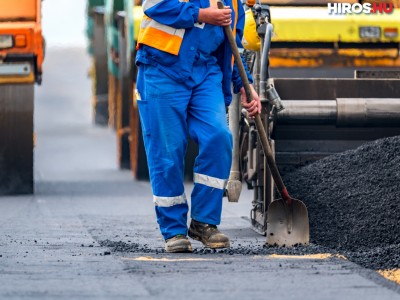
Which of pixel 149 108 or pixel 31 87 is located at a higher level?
pixel 149 108

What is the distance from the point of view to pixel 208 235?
7043mm

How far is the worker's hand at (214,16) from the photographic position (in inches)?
271

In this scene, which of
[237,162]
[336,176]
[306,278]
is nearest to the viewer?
[306,278]

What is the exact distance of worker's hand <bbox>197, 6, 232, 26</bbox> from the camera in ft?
22.6

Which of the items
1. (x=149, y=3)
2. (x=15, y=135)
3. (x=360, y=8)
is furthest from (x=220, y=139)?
(x=360, y=8)

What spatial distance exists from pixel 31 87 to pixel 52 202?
130cm

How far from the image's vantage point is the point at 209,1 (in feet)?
23.2

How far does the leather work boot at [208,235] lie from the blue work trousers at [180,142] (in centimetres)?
4

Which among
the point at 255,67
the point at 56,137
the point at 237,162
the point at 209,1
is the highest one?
the point at 209,1

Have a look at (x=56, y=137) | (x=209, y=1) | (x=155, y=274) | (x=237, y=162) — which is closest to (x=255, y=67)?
(x=237, y=162)

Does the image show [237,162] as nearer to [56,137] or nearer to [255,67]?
[255,67]

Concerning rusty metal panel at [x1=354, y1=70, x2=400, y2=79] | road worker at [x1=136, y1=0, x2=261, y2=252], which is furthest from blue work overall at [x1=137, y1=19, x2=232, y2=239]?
rusty metal panel at [x1=354, y1=70, x2=400, y2=79]

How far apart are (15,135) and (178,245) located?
5.70m

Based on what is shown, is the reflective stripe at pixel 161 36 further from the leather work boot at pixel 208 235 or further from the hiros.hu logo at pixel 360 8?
the hiros.hu logo at pixel 360 8
